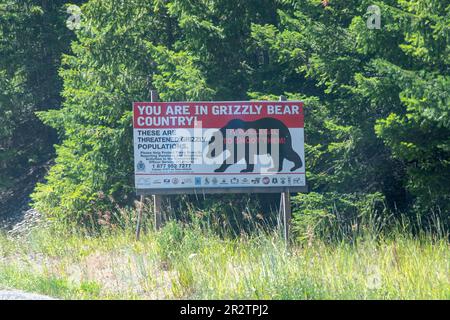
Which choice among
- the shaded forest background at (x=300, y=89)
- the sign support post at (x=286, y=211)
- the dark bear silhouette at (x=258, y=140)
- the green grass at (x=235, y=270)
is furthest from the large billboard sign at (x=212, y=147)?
the shaded forest background at (x=300, y=89)

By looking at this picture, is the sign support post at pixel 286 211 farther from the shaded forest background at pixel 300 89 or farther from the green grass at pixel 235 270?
the green grass at pixel 235 270

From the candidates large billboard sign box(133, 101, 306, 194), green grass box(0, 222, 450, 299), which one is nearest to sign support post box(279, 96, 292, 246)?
large billboard sign box(133, 101, 306, 194)

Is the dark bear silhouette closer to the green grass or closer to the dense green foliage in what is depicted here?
the green grass

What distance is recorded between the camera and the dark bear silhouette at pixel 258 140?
1245cm

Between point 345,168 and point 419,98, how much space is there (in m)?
3.13

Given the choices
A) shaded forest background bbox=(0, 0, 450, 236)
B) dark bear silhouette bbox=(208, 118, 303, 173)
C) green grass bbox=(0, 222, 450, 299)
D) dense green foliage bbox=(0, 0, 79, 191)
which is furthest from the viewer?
dense green foliage bbox=(0, 0, 79, 191)

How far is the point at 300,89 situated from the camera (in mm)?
15859

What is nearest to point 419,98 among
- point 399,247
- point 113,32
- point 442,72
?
point 442,72

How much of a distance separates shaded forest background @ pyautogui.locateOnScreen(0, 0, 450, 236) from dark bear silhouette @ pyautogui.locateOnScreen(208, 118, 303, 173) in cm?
114

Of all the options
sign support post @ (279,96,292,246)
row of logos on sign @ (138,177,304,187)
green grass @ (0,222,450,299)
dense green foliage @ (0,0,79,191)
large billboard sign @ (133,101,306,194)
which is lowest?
green grass @ (0,222,450,299)

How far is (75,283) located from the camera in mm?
10008

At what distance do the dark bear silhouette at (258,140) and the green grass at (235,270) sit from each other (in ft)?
4.03

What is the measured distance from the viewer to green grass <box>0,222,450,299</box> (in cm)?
880
